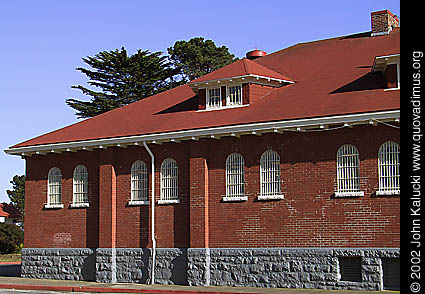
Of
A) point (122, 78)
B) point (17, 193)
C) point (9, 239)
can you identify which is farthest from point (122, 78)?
point (17, 193)

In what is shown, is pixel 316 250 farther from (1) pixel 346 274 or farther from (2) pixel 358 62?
(2) pixel 358 62

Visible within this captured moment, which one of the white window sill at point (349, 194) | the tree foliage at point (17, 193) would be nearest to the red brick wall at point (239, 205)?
the white window sill at point (349, 194)

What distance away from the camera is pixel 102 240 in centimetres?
2505

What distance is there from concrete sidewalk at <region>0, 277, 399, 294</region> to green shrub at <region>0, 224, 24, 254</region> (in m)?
22.4

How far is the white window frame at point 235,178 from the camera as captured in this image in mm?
22078

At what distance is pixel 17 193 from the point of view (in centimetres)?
8819

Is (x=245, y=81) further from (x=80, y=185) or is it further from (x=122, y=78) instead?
(x=122, y=78)

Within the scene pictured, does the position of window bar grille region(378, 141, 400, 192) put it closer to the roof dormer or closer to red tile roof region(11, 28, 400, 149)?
red tile roof region(11, 28, 400, 149)

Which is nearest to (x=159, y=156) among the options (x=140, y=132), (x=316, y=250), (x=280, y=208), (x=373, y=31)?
(x=140, y=132)

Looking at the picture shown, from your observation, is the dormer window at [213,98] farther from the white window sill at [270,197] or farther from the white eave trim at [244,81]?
the white window sill at [270,197]

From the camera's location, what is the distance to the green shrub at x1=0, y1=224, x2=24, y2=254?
47312 millimetres

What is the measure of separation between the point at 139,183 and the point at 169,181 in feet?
4.84

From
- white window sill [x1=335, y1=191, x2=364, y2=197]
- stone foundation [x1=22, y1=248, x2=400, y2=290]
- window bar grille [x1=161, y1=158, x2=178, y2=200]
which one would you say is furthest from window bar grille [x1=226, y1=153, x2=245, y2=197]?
white window sill [x1=335, y1=191, x2=364, y2=197]

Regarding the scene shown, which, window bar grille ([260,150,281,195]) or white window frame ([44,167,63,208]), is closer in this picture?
window bar grille ([260,150,281,195])
